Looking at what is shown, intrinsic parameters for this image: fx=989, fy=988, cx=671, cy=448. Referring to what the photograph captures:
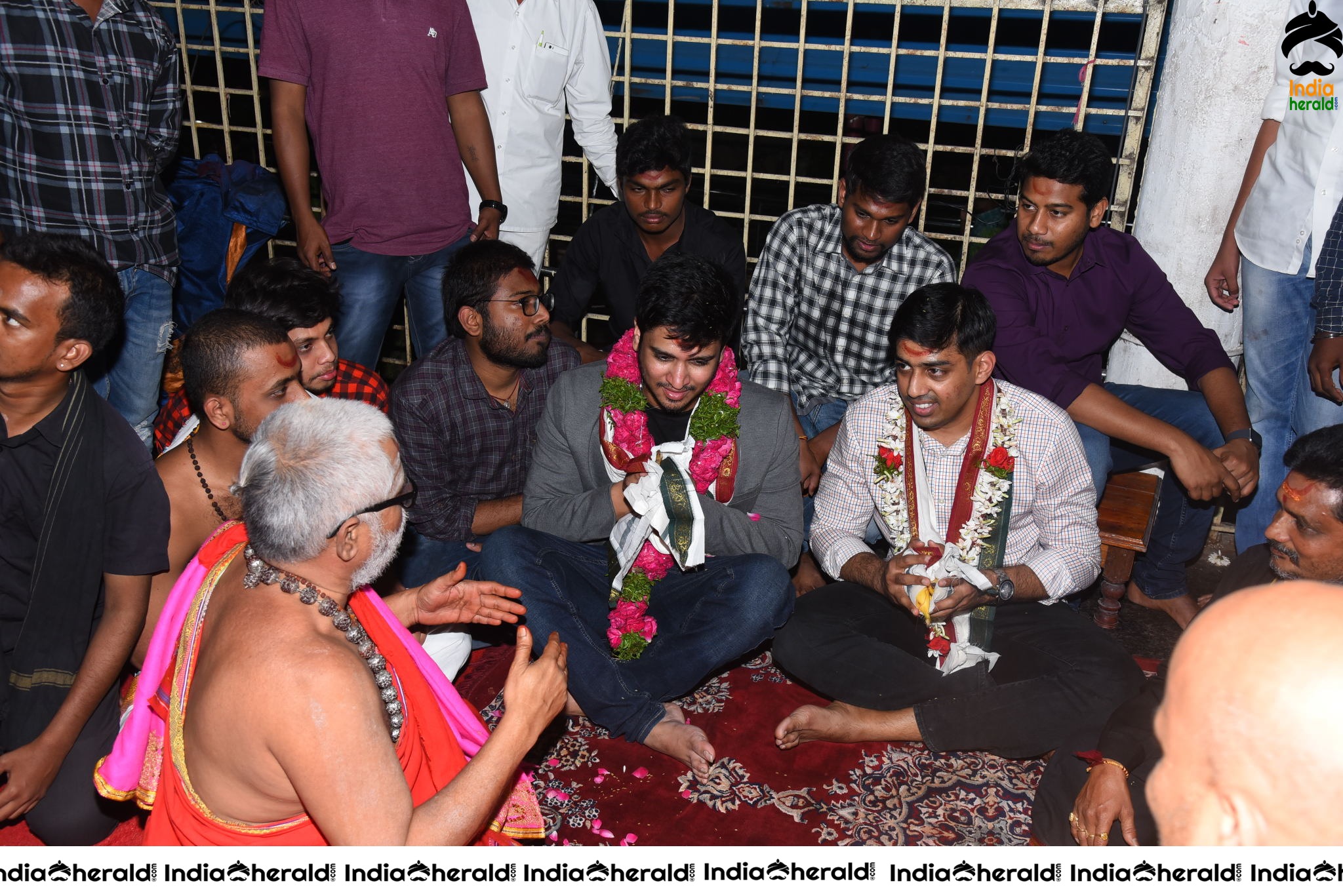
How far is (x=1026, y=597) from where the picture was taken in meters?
3.64

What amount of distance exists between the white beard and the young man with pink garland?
1.25 m

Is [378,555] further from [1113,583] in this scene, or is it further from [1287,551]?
[1113,583]

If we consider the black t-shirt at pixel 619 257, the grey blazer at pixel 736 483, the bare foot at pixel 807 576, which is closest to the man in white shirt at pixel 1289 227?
the bare foot at pixel 807 576

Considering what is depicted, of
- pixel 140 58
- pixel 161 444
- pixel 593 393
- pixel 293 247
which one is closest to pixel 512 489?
pixel 593 393

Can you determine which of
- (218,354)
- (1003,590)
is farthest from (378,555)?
(1003,590)

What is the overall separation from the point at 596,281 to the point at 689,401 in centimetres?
163

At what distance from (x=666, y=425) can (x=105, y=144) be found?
2622 mm

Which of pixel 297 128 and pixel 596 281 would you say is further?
pixel 596 281

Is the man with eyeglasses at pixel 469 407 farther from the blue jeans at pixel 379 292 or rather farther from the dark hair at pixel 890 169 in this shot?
the dark hair at pixel 890 169

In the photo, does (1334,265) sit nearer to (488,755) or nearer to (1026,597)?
(1026,597)

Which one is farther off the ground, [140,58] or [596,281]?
[140,58]

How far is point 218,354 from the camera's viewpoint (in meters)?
3.32

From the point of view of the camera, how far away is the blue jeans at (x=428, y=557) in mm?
4090

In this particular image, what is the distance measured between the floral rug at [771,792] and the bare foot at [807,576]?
0.84 metres
